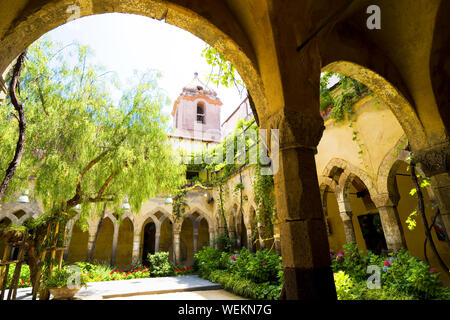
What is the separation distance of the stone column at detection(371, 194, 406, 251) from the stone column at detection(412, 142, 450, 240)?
1.98 meters

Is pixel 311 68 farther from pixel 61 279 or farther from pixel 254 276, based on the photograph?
pixel 61 279

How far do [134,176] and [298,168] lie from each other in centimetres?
579

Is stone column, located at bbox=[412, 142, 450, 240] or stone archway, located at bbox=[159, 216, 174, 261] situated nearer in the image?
stone column, located at bbox=[412, 142, 450, 240]

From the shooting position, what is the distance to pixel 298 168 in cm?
239

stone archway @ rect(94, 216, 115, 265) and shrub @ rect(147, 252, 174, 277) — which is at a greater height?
stone archway @ rect(94, 216, 115, 265)

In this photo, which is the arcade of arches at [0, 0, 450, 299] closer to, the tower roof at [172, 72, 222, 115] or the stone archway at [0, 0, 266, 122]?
the stone archway at [0, 0, 266, 122]

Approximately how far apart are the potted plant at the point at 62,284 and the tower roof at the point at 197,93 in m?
17.4

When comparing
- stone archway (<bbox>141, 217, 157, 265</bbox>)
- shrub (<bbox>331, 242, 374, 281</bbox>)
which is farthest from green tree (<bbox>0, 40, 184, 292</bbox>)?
stone archway (<bbox>141, 217, 157, 265</bbox>)

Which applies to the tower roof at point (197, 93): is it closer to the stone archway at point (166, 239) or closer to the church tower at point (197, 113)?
the church tower at point (197, 113)

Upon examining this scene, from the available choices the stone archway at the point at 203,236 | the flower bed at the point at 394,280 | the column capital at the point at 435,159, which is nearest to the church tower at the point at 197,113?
the stone archway at the point at 203,236

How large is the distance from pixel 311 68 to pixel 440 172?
2.60m

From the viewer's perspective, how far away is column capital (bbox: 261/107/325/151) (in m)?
2.47
